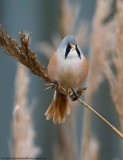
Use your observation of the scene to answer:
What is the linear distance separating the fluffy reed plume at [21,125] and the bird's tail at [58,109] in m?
0.09

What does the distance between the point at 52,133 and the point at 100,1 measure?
1.56 meters

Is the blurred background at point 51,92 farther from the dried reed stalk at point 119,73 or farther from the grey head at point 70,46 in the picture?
the grey head at point 70,46

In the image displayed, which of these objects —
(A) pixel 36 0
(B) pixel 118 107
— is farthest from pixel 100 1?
(A) pixel 36 0

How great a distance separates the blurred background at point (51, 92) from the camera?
5.51 feet

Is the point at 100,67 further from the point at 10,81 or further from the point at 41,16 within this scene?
the point at 41,16

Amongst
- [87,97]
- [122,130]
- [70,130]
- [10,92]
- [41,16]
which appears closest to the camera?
[122,130]

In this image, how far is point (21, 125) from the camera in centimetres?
169

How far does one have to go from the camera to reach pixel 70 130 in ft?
6.57

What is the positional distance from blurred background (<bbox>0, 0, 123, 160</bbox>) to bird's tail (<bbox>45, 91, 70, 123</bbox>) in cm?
9

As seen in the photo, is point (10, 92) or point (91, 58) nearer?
point (91, 58)

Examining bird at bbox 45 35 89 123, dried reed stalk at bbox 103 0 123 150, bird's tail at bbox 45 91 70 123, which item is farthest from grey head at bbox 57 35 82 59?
bird's tail at bbox 45 91 70 123

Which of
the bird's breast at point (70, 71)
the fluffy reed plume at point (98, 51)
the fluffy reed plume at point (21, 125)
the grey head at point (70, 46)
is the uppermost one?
the fluffy reed plume at point (98, 51)

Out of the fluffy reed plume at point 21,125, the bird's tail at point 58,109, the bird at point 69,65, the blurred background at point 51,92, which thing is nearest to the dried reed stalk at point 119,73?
the blurred background at point 51,92

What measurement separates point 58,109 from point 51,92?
1533mm
